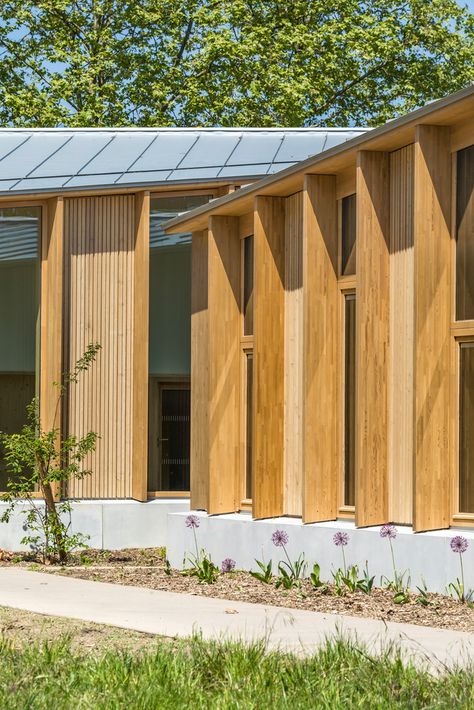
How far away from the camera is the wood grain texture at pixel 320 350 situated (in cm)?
1248

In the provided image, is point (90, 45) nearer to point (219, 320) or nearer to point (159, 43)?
point (159, 43)

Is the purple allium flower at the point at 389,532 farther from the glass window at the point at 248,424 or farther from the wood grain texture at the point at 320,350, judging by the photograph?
the glass window at the point at 248,424

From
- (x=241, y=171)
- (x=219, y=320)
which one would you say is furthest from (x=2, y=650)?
(x=241, y=171)

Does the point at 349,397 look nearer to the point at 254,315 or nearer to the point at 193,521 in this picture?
the point at 254,315

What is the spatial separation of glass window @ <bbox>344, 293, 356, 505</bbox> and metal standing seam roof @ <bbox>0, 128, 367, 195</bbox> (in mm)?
5130

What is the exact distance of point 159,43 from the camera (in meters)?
35.7

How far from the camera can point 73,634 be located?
8.03 m

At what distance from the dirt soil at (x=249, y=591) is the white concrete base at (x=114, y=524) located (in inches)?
23.3

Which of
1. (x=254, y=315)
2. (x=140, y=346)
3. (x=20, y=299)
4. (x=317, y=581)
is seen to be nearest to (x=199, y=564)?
(x=317, y=581)

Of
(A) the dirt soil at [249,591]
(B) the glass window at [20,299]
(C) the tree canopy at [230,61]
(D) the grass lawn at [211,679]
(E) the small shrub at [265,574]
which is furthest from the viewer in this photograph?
(C) the tree canopy at [230,61]

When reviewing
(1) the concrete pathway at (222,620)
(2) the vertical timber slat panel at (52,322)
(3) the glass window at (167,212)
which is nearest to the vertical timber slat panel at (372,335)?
(1) the concrete pathway at (222,620)

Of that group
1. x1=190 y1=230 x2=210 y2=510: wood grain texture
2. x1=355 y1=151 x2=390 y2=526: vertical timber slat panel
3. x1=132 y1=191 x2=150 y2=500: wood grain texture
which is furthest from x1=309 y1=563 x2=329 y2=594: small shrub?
x1=132 y1=191 x2=150 y2=500: wood grain texture

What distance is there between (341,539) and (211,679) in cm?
521

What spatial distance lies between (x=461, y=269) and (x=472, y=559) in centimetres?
259
